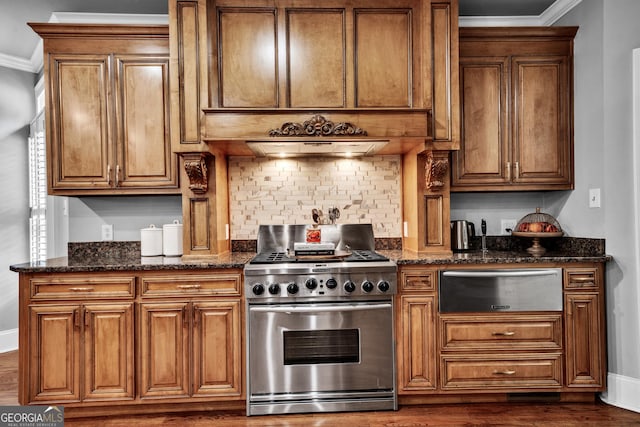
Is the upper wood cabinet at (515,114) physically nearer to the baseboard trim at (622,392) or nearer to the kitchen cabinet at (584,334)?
the kitchen cabinet at (584,334)

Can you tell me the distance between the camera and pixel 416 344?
100 inches

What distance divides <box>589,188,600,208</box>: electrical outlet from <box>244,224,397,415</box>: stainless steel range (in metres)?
1.53

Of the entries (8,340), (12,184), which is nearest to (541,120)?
(12,184)

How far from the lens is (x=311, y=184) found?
3.21 m

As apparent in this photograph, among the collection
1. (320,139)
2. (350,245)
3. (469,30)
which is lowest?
(350,245)

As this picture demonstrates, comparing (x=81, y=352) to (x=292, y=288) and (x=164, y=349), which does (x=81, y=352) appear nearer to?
(x=164, y=349)

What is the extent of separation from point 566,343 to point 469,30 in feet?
7.61

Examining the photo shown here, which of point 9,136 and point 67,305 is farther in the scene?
point 9,136

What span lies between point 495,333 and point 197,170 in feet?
7.53

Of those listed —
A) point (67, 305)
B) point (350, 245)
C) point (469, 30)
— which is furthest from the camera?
point (350, 245)

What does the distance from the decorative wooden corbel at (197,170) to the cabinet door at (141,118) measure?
0.23 m

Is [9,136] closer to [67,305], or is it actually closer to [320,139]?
[67,305]

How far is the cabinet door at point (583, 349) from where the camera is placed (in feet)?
8.38

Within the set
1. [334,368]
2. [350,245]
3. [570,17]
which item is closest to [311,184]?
[350,245]
